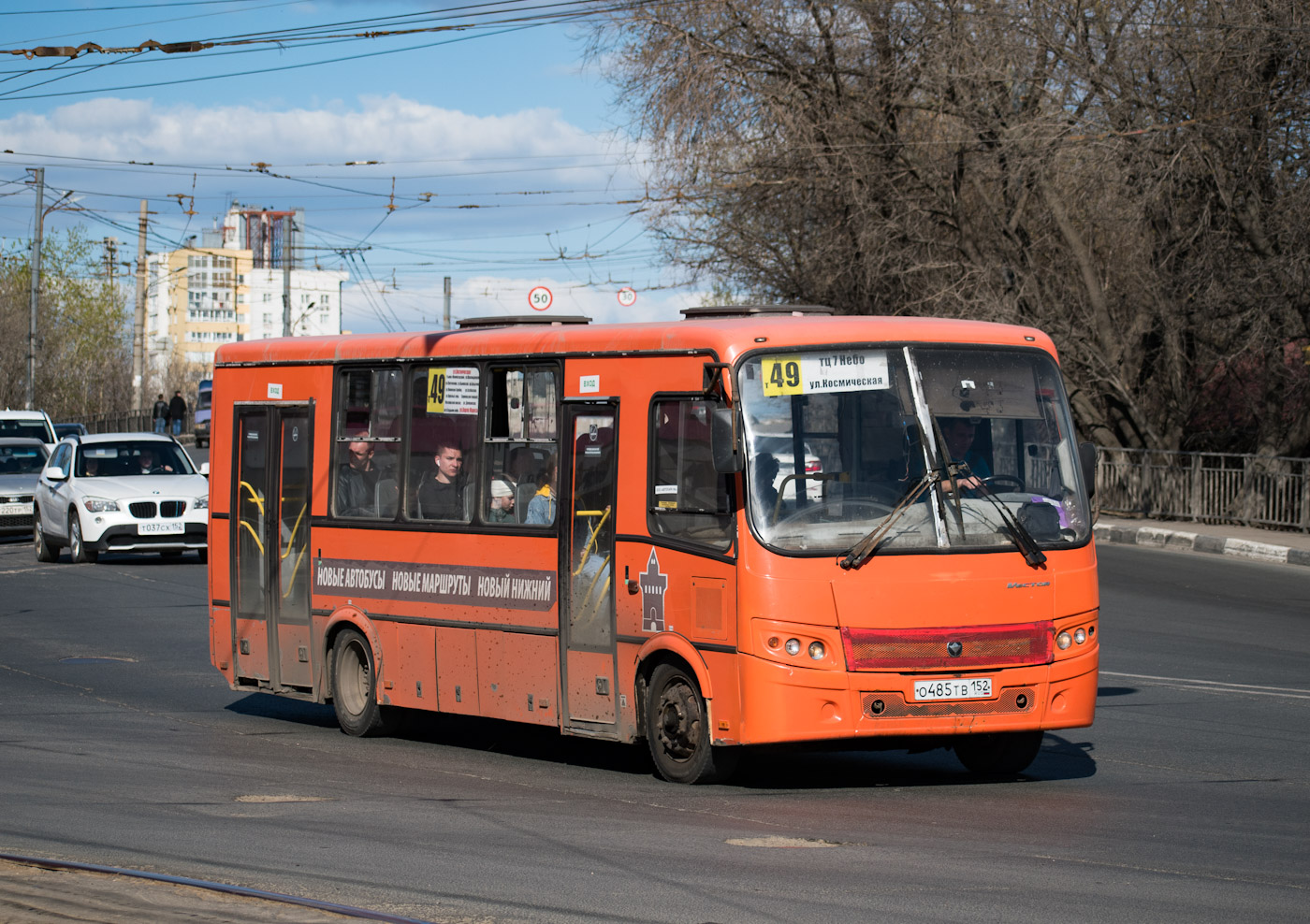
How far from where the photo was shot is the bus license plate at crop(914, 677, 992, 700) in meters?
8.73

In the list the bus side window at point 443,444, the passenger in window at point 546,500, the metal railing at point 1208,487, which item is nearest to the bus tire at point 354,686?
the bus side window at point 443,444

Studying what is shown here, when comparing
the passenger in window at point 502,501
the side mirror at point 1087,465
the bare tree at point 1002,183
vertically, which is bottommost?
the passenger in window at point 502,501

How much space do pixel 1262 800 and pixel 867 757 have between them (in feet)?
8.50

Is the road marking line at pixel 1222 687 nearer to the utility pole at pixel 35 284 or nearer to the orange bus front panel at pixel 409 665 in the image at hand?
the orange bus front panel at pixel 409 665

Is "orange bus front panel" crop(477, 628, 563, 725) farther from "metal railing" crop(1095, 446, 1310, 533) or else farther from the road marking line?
"metal railing" crop(1095, 446, 1310, 533)

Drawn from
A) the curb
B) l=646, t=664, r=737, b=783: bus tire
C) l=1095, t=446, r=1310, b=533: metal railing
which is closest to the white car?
the curb

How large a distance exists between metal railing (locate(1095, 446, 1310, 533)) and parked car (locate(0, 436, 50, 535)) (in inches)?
754

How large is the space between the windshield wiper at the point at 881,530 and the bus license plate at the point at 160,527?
690 inches

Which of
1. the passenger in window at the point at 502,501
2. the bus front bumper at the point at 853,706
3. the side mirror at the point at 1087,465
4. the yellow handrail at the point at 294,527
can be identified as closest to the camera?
the bus front bumper at the point at 853,706

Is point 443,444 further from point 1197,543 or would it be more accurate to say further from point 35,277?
point 35,277

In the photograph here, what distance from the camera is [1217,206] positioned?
96.3ft

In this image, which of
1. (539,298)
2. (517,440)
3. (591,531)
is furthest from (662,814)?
(539,298)

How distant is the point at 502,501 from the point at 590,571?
97cm

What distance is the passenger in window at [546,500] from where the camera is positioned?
33.3 feet
